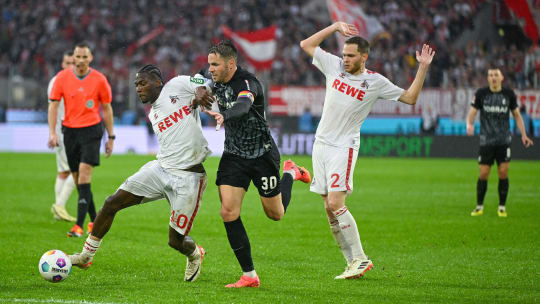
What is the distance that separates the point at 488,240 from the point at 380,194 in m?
6.37

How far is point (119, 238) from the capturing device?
10609 mm

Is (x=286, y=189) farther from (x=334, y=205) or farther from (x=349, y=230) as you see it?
(x=349, y=230)

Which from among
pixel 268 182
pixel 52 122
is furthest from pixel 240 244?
pixel 52 122

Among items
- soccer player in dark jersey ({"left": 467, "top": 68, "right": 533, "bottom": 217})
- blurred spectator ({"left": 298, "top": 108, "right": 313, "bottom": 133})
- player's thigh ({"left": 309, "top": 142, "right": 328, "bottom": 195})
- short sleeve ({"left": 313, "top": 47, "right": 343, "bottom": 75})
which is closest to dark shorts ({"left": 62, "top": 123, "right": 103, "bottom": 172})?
player's thigh ({"left": 309, "top": 142, "right": 328, "bottom": 195})

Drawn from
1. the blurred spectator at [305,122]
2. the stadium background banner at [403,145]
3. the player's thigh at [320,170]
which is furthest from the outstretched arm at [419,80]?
the blurred spectator at [305,122]

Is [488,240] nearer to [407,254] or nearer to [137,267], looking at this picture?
→ [407,254]

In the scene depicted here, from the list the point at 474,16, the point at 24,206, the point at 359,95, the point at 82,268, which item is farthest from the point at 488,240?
the point at 474,16

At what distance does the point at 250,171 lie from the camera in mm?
7160

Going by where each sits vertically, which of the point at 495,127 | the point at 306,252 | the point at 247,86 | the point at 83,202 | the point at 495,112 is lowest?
the point at 306,252

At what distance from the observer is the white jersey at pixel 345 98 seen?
309 inches

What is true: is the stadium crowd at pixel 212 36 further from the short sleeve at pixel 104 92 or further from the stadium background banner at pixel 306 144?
the short sleeve at pixel 104 92

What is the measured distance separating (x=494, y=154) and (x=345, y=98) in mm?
6219

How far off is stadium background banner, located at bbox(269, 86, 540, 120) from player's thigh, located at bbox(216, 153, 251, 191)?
21369 millimetres

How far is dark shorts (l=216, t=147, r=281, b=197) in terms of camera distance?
7123 mm
